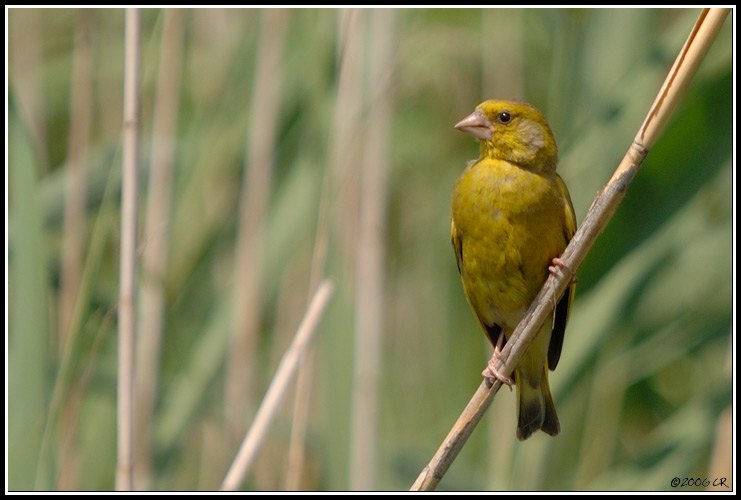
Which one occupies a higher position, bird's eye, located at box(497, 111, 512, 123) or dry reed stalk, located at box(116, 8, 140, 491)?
bird's eye, located at box(497, 111, 512, 123)

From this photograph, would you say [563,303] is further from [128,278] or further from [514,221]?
[128,278]

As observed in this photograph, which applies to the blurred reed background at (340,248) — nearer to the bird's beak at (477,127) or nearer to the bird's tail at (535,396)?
the bird's tail at (535,396)

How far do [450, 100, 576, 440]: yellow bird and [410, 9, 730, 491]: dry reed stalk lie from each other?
432mm

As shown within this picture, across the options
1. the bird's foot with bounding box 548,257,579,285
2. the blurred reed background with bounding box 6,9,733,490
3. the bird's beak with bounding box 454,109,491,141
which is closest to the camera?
the bird's foot with bounding box 548,257,579,285

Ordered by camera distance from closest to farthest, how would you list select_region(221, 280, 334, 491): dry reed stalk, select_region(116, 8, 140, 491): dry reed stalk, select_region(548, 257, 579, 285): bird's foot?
select_region(548, 257, 579, 285): bird's foot < select_region(116, 8, 140, 491): dry reed stalk < select_region(221, 280, 334, 491): dry reed stalk

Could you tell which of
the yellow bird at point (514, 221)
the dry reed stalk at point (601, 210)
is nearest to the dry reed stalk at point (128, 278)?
the dry reed stalk at point (601, 210)

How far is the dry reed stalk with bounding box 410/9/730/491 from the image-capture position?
5.51ft

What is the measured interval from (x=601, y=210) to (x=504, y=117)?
0.93m

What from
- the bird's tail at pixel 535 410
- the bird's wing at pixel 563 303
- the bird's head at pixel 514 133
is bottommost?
the bird's tail at pixel 535 410

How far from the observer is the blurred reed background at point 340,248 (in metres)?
Answer: 2.44

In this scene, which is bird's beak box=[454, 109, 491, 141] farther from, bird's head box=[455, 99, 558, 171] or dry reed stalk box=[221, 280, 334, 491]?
dry reed stalk box=[221, 280, 334, 491]

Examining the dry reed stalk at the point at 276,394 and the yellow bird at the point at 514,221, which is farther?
the yellow bird at the point at 514,221

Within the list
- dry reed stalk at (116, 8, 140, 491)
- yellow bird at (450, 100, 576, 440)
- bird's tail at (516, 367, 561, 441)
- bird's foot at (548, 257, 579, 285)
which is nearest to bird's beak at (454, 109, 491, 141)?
yellow bird at (450, 100, 576, 440)

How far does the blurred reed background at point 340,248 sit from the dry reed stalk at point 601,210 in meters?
0.54
